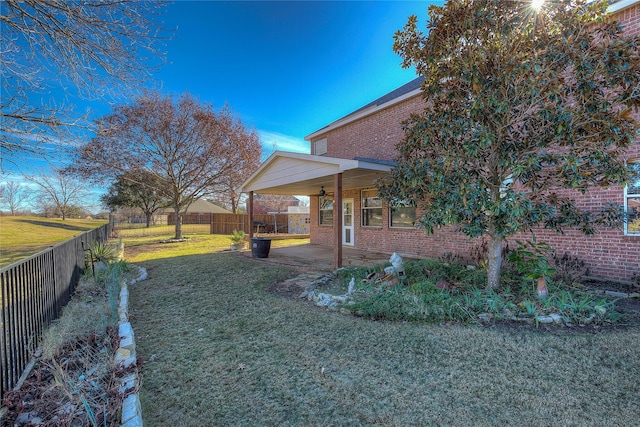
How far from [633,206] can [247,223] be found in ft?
72.5

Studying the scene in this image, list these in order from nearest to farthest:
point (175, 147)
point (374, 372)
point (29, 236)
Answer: point (374, 372) < point (175, 147) < point (29, 236)

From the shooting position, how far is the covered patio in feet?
23.4

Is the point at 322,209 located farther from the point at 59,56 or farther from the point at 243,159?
the point at 59,56

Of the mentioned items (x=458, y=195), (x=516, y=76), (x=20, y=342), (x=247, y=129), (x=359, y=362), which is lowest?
(x=359, y=362)

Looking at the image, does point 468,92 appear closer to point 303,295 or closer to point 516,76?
point 516,76

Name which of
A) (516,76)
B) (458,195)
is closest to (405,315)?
(458,195)

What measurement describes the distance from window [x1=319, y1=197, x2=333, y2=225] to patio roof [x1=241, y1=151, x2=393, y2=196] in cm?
155

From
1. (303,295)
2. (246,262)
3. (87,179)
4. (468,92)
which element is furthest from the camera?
(87,179)

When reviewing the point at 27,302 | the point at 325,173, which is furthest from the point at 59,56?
the point at 325,173

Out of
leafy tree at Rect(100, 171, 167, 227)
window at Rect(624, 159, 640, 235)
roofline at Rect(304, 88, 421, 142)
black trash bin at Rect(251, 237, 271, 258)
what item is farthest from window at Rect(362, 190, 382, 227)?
leafy tree at Rect(100, 171, 167, 227)

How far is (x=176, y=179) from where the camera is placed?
17156 mm

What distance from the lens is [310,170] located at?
26.6 ft

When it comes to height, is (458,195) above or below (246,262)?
above

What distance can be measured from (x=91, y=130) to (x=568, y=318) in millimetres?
7032
